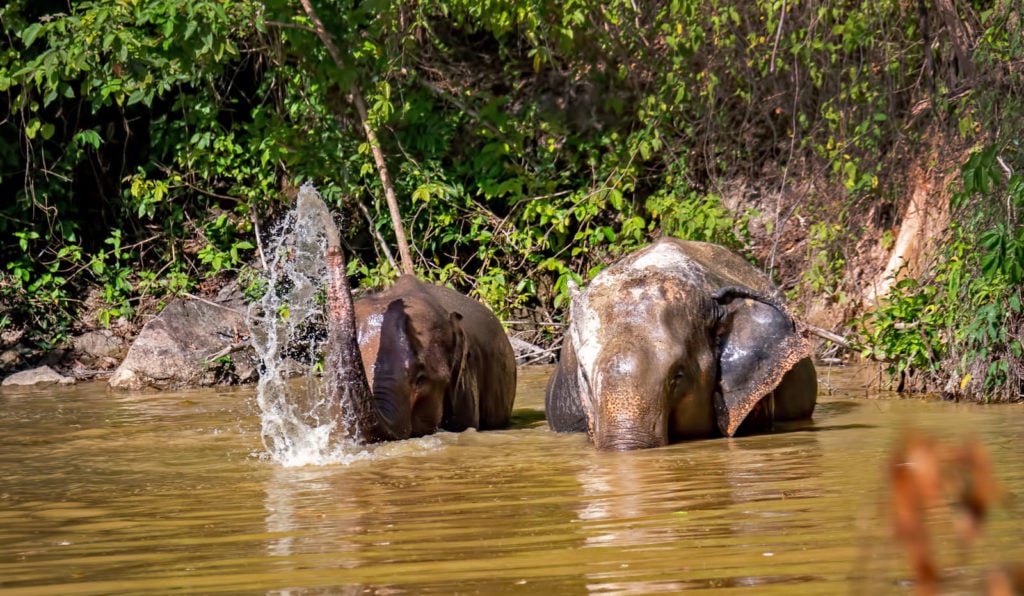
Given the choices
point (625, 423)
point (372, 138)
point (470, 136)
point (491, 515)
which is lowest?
point (491, 515)

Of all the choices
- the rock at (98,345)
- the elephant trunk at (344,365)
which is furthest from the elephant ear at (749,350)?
the rock at (98,345)

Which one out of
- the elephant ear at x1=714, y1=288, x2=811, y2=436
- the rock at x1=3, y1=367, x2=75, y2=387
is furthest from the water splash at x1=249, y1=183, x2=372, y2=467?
the elephant ear at x1=714, y1=288, x2=811, y2=436

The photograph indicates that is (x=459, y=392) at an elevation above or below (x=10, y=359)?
below

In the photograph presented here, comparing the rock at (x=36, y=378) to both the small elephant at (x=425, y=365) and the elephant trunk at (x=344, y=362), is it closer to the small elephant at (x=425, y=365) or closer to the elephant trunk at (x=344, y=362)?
the small elephant at (x=425, y=365)

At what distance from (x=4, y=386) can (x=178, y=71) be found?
3779mm

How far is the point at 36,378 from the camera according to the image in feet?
47.8

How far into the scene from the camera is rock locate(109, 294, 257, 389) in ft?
46.1

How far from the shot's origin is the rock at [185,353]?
46.1ft

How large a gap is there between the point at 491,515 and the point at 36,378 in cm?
1019

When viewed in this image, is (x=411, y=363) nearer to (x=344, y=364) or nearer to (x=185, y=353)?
(x=344, y=364)

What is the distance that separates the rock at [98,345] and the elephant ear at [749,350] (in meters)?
8.85

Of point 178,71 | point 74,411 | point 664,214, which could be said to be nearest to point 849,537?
point 74,411

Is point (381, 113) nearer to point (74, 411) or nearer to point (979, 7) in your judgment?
point (74, 411)

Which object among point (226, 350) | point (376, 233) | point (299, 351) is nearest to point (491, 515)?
point (226, 350)
